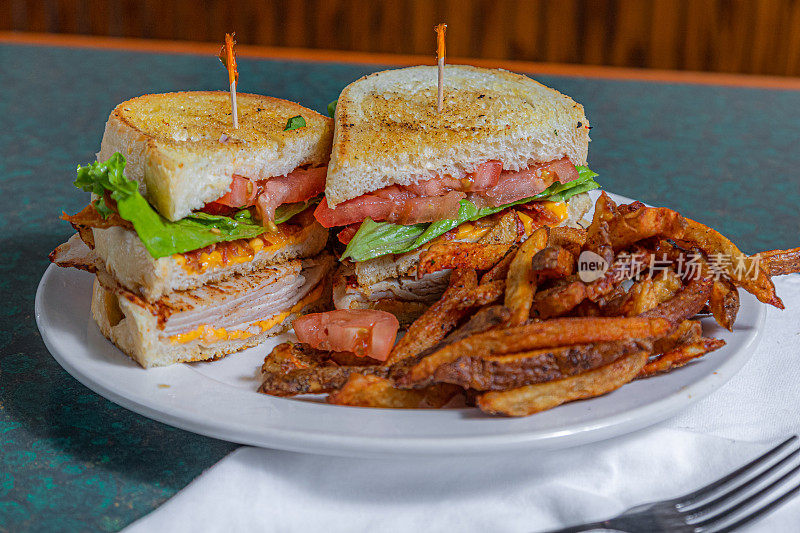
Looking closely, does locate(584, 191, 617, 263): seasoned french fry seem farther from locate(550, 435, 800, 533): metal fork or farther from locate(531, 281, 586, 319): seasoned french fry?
locate(550, 435, 800, 533): metal fork

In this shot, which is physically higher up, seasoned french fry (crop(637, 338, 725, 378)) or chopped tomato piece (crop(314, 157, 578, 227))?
chopped tomato piece (crop(314, 157, 578, 227))

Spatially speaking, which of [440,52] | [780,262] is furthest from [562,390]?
[440,52]

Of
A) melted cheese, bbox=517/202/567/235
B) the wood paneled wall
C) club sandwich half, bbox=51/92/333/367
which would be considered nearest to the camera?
club sandwich half, bbox=51/92/333/367

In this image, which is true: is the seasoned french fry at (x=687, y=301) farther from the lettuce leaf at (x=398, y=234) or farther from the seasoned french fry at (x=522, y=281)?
the lettuce leaf at (x=398, y=234)

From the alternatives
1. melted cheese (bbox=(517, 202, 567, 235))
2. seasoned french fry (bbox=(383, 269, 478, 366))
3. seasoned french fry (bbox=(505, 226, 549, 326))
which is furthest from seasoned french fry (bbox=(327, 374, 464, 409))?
melted cheese (bbox=(517, 202, 567, 235))

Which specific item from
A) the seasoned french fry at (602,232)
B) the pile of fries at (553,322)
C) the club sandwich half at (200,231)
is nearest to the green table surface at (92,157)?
the club sandwich half at (200,231)

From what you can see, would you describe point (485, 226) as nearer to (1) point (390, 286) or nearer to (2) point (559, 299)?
(1) point (390, 286)
